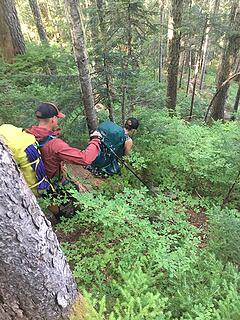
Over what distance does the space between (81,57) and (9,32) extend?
726 centimetres

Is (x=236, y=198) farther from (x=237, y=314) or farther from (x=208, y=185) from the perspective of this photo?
(x=237, y=314)

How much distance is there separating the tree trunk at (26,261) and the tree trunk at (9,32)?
392 inches

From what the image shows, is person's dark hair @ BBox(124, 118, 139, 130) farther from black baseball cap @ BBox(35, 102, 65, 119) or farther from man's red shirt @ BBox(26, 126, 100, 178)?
black baseball cap @ BBox(35, 102, 65, 119)

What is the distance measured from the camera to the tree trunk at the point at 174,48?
369 inches

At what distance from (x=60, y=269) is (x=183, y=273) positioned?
5.17 feet

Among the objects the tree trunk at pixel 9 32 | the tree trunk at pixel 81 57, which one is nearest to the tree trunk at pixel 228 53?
the tree trunk at pixel 9 32

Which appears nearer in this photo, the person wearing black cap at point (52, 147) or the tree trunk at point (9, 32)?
the person wearing black cap at point (52, 147)

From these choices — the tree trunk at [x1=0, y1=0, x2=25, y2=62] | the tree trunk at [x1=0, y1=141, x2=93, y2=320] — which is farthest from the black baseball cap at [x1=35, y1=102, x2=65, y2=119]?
the tree trunk at [x1=0, y1=0, x2=25, y2=62]

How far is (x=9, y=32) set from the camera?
1049 cm

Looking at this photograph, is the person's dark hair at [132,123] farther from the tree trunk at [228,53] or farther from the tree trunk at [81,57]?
the tree trunk at [228,53]

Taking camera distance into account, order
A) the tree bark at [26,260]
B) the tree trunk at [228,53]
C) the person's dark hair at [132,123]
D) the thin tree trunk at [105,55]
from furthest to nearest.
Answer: the tree trunk at [228,53]
the person's dark hair at [132,123]
the thin tree trunk at [105,55]
the tree bark at [26,260]

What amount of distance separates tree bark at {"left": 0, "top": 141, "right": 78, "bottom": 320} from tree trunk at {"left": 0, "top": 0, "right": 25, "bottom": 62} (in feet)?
32.7

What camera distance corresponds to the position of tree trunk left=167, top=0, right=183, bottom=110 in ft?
30.7

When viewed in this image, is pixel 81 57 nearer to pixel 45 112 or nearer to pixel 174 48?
pixel 45 112
